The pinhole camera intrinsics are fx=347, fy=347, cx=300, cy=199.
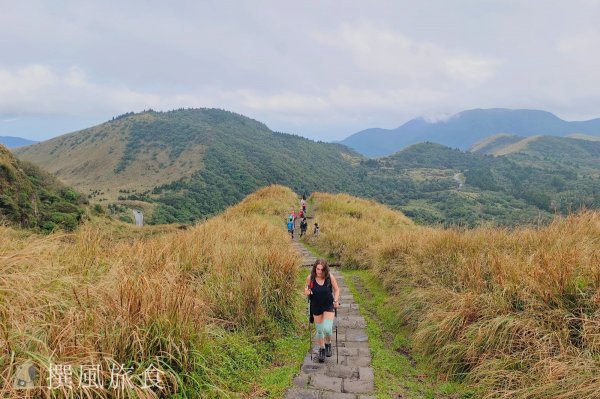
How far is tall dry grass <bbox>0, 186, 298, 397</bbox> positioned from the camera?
3.08m

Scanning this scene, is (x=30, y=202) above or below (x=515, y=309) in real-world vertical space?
above

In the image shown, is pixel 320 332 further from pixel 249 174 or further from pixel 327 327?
pixel 249 174

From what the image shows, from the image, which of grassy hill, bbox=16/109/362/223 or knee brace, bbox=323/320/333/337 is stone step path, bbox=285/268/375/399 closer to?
knee brace, bbox=323/320/333/337

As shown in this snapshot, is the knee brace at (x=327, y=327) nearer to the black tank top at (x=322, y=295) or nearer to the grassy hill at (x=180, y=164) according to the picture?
the black tank top at (x=322, y=295)

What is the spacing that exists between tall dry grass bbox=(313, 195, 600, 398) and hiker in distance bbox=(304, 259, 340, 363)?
1.44 metres

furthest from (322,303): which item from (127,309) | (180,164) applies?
(180,164)

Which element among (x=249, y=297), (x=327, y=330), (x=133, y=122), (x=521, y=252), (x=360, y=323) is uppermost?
(x=133, y=122)

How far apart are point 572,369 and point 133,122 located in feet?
679

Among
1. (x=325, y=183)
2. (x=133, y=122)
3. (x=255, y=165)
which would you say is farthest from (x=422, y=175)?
(x=133, y=122)

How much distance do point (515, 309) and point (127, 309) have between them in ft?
16.2

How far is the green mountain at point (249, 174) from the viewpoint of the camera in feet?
285

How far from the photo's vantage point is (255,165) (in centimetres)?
12519

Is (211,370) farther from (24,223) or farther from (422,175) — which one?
(422,175)

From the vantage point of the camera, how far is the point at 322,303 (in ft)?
18.3
